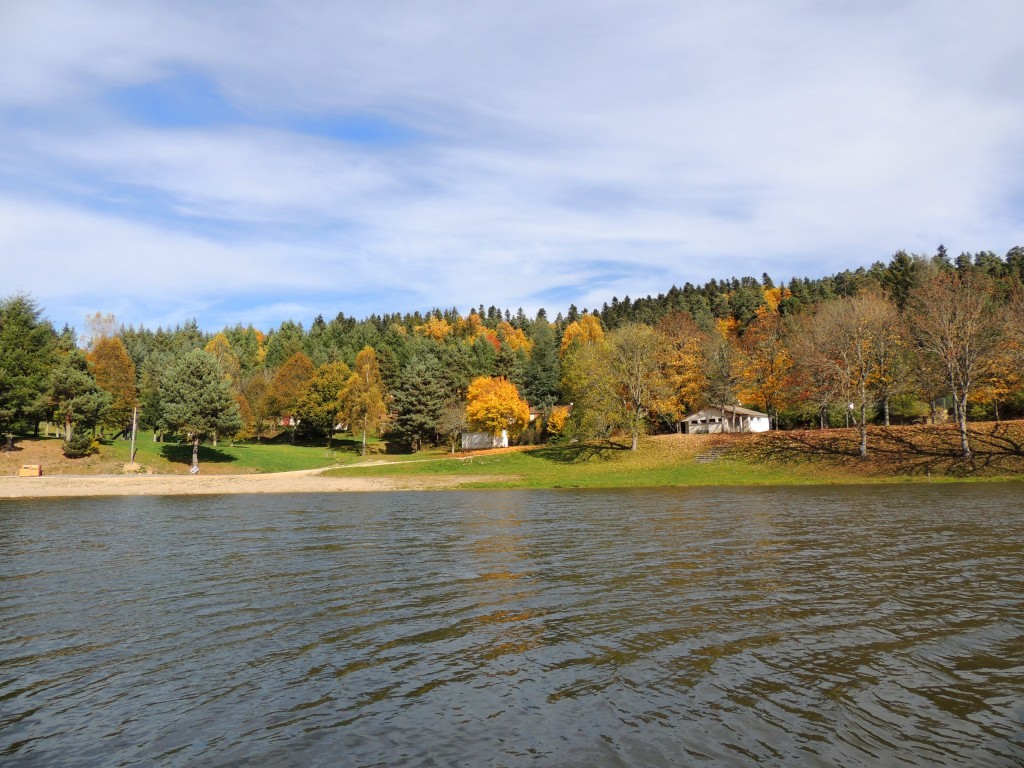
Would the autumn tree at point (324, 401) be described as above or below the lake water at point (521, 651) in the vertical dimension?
above

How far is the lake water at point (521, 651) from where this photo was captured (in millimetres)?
8562

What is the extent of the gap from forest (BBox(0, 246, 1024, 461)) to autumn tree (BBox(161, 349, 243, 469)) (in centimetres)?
A: 18

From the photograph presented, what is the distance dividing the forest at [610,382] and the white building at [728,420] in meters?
2.96

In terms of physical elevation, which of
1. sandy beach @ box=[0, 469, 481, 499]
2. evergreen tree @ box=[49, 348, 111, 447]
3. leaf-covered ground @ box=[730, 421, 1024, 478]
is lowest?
sandy beach @ box=[0, 469, 481, 499]

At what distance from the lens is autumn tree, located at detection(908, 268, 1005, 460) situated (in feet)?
197

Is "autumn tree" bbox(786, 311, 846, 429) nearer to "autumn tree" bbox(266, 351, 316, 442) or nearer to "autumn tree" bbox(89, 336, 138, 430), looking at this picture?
"autumn tree" bbox(266, 351, 316, 442)

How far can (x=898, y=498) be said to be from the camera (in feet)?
135

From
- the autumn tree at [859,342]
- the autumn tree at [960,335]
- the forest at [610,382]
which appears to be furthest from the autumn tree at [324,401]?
the autumn tree at [960,335]

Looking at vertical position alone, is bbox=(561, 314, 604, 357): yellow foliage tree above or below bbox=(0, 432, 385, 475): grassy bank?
above

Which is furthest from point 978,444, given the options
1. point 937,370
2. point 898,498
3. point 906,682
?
point 906,682

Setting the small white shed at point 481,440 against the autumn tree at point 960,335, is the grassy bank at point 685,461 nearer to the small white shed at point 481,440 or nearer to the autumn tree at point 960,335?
the autumn tree at point 960,335

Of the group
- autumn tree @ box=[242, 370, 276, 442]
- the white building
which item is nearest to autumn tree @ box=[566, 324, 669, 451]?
the white building

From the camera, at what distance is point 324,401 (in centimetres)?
11644

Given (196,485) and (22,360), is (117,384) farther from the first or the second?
(196,485)
